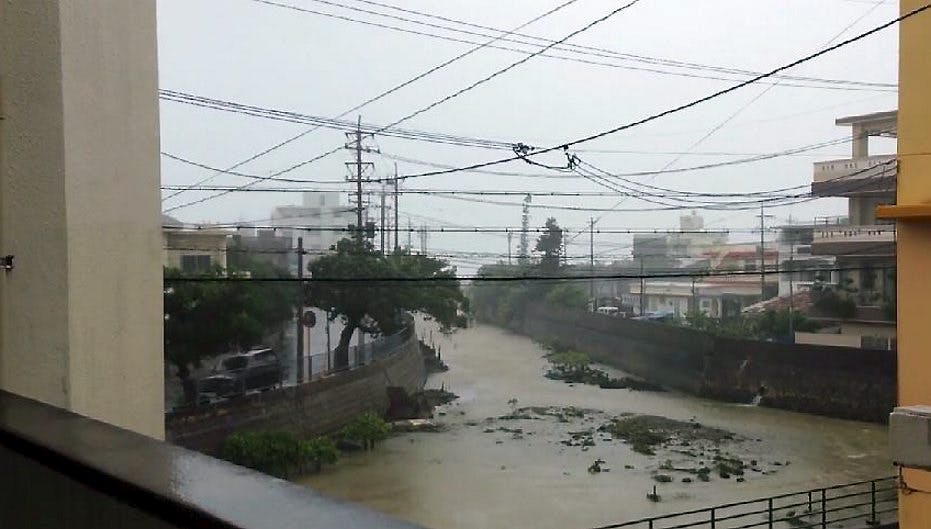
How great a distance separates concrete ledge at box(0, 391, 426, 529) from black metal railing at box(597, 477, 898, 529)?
15.3 feet

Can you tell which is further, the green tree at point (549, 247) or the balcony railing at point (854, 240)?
the green tree at point (549, 247)

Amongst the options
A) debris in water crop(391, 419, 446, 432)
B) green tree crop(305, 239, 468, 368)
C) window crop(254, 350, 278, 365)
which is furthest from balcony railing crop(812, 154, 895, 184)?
window crop(254, 350, 278, 365)

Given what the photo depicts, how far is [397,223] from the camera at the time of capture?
1002cm

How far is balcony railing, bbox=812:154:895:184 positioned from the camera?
23.6 feet

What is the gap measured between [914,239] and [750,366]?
8322 millimetres

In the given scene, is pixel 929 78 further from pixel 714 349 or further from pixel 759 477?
pixel 714 349

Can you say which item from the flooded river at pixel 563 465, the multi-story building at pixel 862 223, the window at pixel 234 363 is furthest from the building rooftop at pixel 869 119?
the window at pixel 234 363

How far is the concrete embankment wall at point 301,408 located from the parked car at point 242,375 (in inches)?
8.2

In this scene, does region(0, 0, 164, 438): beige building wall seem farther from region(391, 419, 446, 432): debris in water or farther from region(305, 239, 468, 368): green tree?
region(391, 419, 446, 432): debris in water

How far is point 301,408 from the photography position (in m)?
7.34

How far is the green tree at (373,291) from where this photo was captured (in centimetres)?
769

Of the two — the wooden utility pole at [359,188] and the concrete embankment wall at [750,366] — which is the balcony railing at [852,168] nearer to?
the concrete embankment wall at [750,366]

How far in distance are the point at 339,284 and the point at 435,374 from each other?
194 inches

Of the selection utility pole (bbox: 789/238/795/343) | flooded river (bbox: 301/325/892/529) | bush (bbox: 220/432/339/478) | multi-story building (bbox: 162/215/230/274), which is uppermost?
multi-story building (bbox: 162/215/230/274)
